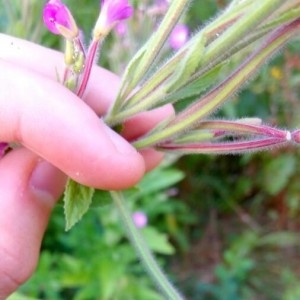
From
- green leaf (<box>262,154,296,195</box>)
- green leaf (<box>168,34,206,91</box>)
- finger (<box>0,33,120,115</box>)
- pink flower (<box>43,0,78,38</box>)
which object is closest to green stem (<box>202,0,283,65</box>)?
green leaf (<box>168,34,206,91</box>)

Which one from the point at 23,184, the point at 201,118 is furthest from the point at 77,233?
the point at 201,118

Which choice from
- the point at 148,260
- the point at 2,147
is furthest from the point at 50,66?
the point at 148,260

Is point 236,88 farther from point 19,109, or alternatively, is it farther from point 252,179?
point 252,179

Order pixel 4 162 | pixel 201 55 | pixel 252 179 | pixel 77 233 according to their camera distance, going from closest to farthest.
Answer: pixel 201 55 → pixel 4 162 → pixel 77 233 → pixel 252 179

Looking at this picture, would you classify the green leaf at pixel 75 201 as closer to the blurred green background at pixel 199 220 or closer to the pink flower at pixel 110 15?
the pink flower at pixel 110 15

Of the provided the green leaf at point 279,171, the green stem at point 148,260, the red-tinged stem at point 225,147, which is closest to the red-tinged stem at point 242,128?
the red-tinged stem at point 225,147

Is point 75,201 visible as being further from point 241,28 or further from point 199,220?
point 199,220

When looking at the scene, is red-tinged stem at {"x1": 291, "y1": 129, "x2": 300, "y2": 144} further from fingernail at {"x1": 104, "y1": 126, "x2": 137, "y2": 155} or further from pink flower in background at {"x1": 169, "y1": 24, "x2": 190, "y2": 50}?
pink flower in background at {"x1": 169, "y1": 24, "x2": 190, "y2": 50}
